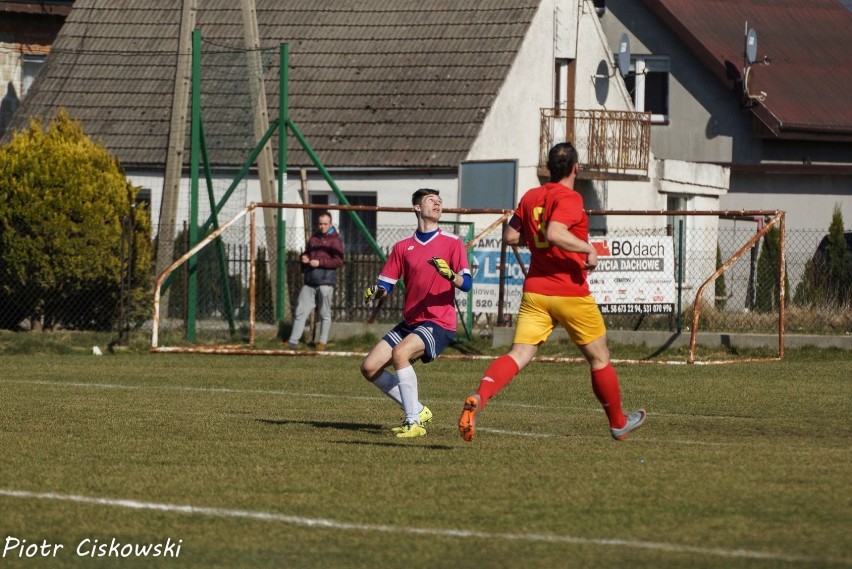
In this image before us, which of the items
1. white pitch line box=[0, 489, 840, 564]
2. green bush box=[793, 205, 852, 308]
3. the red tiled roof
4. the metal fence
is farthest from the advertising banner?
the red tiled roof

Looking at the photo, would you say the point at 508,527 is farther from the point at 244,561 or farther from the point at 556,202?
the point at 556,202

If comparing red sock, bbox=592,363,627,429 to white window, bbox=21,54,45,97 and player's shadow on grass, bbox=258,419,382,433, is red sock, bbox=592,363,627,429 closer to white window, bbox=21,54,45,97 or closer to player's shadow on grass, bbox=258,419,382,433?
player's shadow on grass, bbox=258,419,382,433

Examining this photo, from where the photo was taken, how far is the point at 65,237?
2186 cm

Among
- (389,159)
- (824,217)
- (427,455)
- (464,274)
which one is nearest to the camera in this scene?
(427,455)

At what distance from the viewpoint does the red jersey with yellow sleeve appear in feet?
32.6

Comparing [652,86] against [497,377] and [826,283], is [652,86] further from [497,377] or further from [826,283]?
[497,377]

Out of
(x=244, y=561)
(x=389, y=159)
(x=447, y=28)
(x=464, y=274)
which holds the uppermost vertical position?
(x=447, y=28)

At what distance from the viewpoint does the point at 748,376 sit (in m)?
17.0

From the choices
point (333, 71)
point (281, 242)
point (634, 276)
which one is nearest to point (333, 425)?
point (634, 276)

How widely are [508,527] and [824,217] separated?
30.8m

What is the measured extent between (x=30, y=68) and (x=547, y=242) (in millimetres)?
26219

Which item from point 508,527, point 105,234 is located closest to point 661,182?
point 105,234

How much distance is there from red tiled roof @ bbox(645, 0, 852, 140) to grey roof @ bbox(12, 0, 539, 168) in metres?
7.88

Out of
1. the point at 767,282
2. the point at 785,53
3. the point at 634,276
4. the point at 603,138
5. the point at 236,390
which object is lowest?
the point at 236,390
